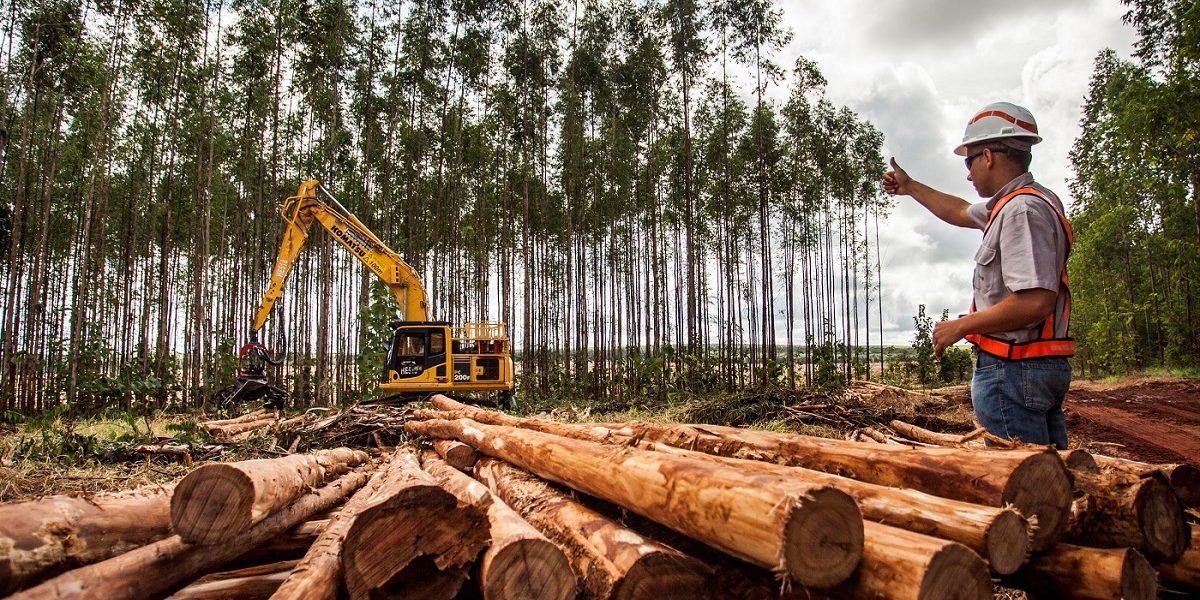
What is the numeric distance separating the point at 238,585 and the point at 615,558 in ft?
5.47

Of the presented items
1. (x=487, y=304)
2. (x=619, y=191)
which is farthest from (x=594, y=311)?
(x=487, y=304)

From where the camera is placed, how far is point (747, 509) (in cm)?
162

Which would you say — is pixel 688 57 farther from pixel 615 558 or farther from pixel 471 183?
pixel 615 558

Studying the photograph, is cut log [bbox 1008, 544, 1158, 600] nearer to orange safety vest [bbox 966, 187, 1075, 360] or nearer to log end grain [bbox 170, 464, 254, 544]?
orange safety vest [bbox 966, 187, 1075, 360]

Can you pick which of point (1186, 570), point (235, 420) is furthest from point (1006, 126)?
point (235, 420)

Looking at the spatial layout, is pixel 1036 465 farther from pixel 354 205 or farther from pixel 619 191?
pixel 354 205

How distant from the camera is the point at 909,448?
7.23 ft

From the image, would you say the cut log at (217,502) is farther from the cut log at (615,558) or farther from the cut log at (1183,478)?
the cut log at (1183,478)

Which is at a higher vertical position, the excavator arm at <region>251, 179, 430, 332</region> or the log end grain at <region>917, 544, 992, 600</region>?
the excavator arm at <region>251, 179, 430, 332</region>

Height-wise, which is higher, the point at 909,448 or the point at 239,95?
the point at 239,95

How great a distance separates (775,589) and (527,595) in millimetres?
791

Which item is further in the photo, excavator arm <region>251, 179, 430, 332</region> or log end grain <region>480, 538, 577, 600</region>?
excavator arm <region>251, 179, 430, 332</region>

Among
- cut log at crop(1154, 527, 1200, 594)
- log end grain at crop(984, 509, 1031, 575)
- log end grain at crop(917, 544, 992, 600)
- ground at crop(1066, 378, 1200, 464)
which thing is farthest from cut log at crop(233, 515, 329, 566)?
ground at crop(1066, 378, 1200, 464)

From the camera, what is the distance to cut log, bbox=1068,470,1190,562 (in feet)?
5.96
